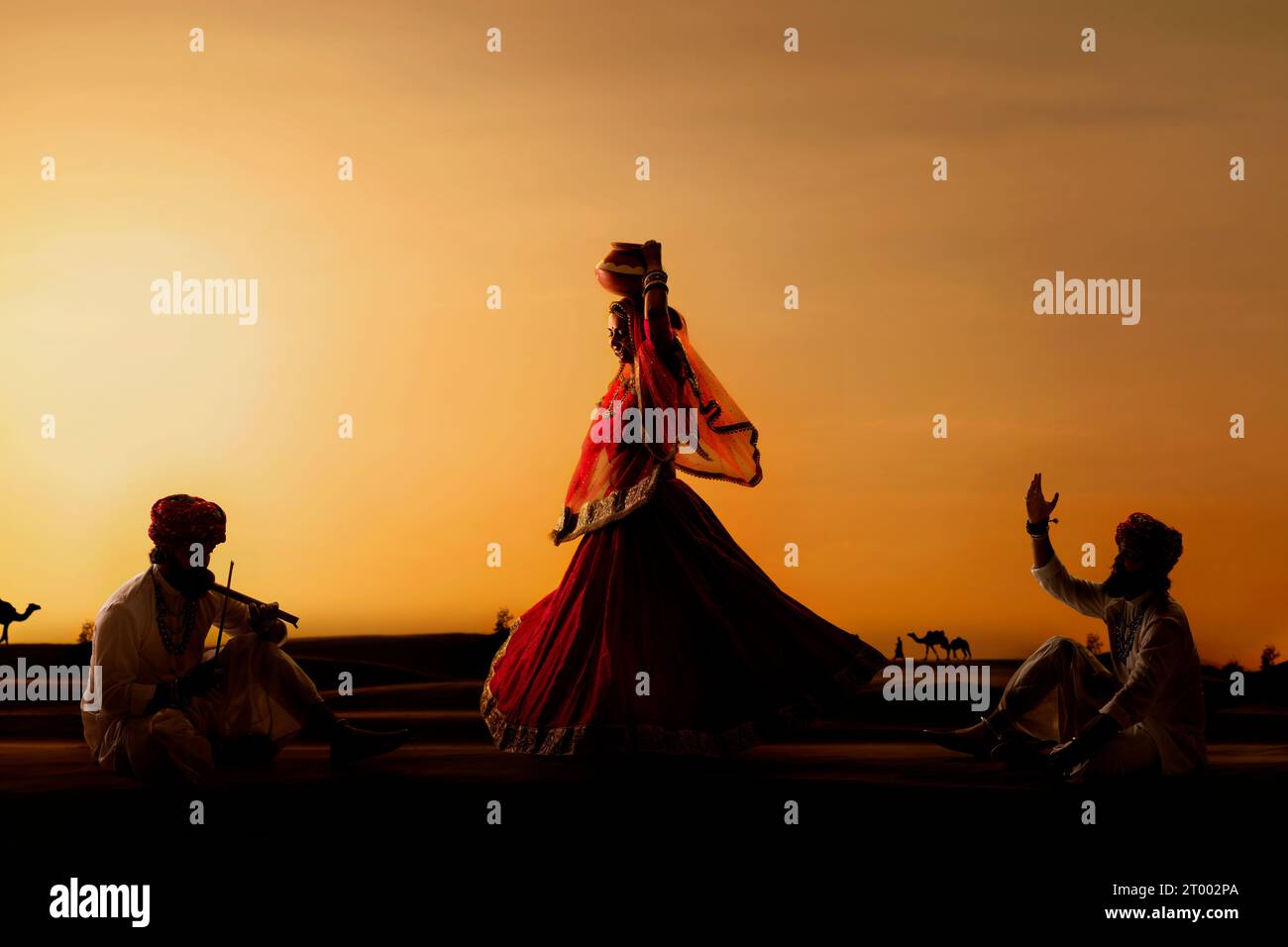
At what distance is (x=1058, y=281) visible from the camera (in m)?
7.10

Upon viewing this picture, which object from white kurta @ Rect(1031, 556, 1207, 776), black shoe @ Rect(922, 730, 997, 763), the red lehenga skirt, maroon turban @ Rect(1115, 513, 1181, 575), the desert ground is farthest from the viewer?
black shoe @ Rect(922, 730, 997, 763)

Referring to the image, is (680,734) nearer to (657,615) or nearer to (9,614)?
(657,615)

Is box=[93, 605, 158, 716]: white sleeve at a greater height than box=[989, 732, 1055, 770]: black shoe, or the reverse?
box=[93, 605, 158, 716]: white sleeve

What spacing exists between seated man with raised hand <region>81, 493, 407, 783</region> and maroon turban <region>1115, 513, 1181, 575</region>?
236 cm

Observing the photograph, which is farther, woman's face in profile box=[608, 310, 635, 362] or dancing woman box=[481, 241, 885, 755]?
woman's face in profile box=[608, 310, 635, 362]

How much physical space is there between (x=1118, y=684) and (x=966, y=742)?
525mm

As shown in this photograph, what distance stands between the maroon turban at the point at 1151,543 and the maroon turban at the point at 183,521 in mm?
2707

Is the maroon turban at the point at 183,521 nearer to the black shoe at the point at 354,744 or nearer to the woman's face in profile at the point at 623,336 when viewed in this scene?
the black shoe at the point at 354,744

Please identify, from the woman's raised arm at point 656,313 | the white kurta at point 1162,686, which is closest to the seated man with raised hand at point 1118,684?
the white kurta at point 1162,686

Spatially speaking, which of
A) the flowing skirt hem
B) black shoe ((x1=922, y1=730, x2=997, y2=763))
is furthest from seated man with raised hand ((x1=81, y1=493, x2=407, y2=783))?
black shoe ((x1=922, y1=730, x2=997, y2=763))

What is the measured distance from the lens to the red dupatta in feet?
15.9

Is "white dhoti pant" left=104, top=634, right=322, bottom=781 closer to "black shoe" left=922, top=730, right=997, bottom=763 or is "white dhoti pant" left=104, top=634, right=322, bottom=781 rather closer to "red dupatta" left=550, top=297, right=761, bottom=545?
"red dupatta" left=550, top=297, right=761, bottom=545

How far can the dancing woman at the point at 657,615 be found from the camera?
4488mm
